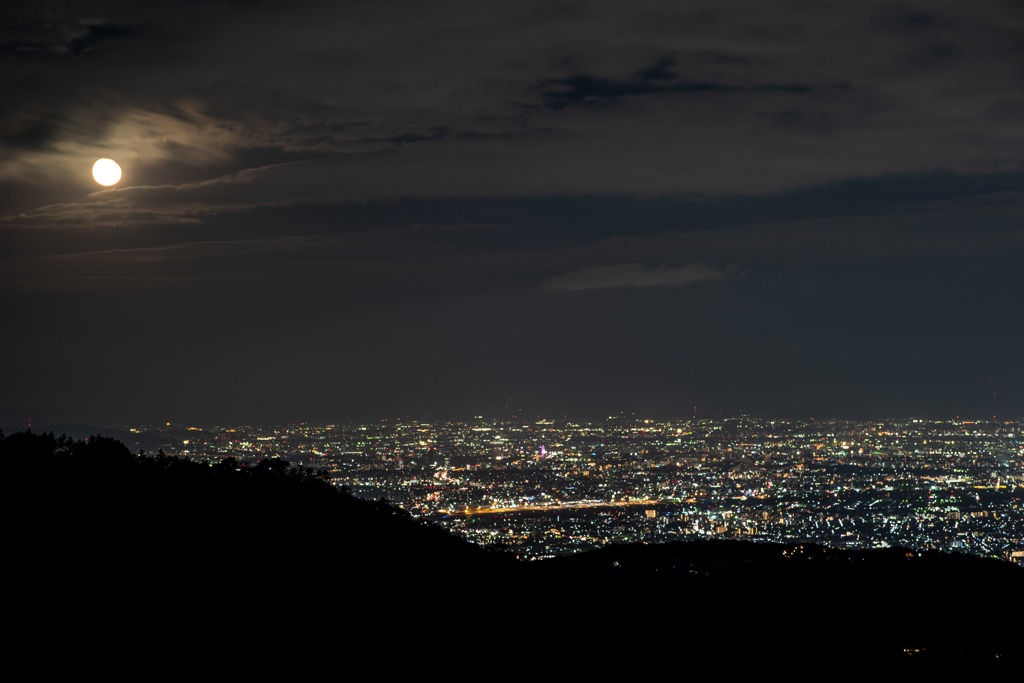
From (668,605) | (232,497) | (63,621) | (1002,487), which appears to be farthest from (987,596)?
(1002,487)

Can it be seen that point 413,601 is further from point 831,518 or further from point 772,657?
point 831,518

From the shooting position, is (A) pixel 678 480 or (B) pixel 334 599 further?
(A) pixel 678 480

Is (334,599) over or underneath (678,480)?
over

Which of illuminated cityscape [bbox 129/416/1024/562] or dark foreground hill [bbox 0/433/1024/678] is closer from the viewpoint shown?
dark foreground hill [bbox 0/433/1024/678]

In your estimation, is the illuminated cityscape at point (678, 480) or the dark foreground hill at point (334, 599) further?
the illuminated cityscape at point (678, 480)
